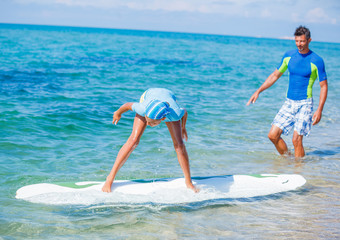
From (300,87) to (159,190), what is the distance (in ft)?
10.5

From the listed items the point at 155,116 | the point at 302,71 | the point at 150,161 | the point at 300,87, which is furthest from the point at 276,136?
the point at 155,116

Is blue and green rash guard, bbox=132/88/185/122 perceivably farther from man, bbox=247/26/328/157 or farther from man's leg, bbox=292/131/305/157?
man's leg, bbox=292/131/305/157

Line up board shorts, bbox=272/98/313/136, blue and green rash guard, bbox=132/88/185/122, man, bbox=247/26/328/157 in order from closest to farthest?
1. blue and green rash guard, bbox=132/88/185/122
2. man, bbox=247/26/328/157
3. board shorts, bbox=272/98/313/136

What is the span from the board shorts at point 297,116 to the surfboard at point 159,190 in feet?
3.95

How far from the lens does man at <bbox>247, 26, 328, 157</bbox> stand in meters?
6.09

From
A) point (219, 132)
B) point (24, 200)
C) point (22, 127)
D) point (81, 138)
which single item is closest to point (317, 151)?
point (219, 132)

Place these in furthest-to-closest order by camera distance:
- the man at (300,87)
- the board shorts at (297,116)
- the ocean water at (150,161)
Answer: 1. the board shorts at (297,116)
2. the man at (300,87)
3. the ocean water at (150,161)

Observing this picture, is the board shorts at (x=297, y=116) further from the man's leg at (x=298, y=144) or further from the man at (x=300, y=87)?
the man's leg at (x=298, y=144)

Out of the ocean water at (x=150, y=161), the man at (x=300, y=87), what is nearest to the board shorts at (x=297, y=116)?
the man at (x=300, y=87)

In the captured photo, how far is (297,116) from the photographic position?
6.46 m

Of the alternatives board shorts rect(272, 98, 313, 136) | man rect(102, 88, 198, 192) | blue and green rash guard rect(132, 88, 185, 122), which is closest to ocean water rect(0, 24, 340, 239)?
man rect(102, 88, 198, 192)

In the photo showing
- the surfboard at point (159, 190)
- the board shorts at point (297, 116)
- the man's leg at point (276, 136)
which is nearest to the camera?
the surfboard at point (159, 190)

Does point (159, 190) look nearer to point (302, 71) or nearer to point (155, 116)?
point (155, 116)

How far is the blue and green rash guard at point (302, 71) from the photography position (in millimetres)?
6105
